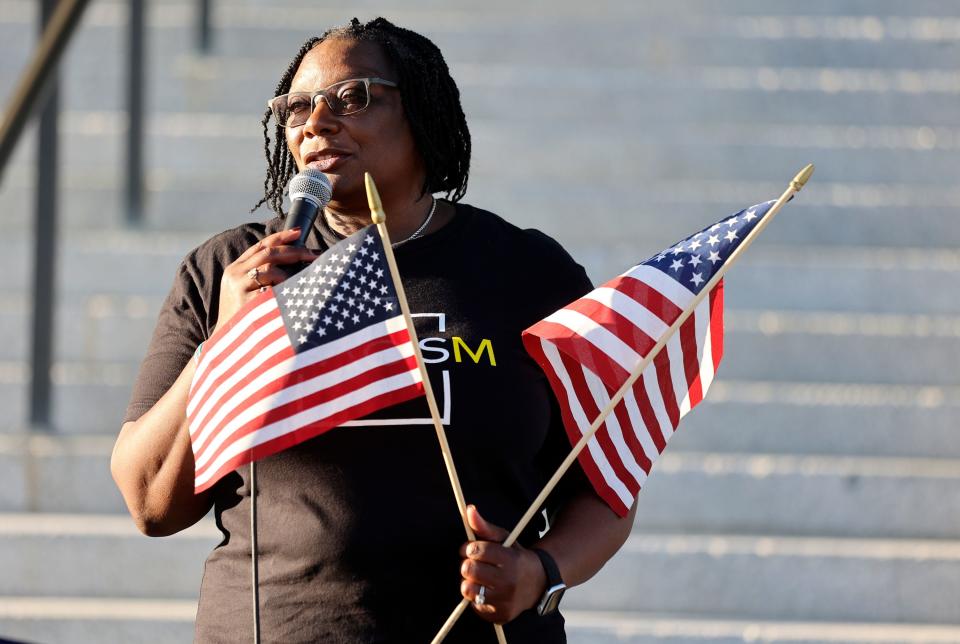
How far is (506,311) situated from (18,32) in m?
4.26

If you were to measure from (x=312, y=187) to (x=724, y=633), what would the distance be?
1941mm

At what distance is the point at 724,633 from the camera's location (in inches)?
147

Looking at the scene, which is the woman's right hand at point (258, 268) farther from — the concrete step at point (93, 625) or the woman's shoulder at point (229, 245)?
the concrete step at point (93, 625)

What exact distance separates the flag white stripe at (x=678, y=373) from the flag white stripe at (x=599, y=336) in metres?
0.12

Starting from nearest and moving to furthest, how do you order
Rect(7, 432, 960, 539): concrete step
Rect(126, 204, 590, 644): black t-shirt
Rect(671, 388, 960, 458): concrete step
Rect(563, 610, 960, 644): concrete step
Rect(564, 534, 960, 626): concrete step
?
1. Rect(126, 204, 590, 644): black t-shirt
2. Rect(563, 610, 960, 644): concrete step
3. Rect(564, 534, 960, 626): concrete step
4. Rect(7, 432, 960, 539): concrete step
5. Rect(671, 388, 960, 458): concrete step

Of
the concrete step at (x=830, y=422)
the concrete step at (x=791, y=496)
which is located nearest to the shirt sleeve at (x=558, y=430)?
the concrete step at (x=791, y=496)

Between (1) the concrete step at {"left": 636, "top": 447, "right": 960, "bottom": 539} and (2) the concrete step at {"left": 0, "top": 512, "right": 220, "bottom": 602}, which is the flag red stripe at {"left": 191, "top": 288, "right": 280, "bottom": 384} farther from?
(1) the concrete step at {"left": 636, "top": 447, "right": 960, "bottom": 539}

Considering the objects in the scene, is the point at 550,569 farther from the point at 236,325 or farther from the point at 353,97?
the point at 353,97

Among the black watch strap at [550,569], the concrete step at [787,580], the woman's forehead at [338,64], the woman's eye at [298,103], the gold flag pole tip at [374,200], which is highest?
the woman's forehead at [338,64]

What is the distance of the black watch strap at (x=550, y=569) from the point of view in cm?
219

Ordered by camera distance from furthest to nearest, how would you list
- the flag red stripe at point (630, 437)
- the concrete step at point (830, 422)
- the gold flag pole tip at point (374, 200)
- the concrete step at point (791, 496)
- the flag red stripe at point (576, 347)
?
the concrete step at point (830, 422) < the concrete step at point (791, 496) < the flag red stripe at point (630, 437) < the flag red stripe at point (576, 347) < the gold flag pole tip at point (374, 200)

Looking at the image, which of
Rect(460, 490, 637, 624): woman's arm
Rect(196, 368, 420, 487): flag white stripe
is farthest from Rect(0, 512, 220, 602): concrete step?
Rect(196, 368, 420, 487): flag white stripe

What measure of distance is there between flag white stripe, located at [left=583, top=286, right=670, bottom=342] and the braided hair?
345 mm

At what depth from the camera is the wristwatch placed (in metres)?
2.18
